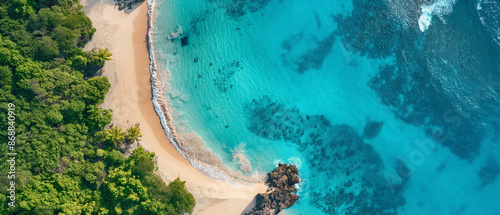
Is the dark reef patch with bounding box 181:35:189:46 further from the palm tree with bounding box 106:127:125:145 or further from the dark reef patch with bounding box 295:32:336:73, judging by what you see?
the dark reef patch with bounding box 295:32:336:73

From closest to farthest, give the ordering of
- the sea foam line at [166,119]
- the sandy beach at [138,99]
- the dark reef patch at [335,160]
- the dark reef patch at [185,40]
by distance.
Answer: the sandy beach at [138,99], the sea foam line at [166,119], the dark reef patch at [185,40], the dark reef patch at [335,160]

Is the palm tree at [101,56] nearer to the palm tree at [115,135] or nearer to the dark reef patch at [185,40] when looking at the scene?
the palm tree at [115,135]

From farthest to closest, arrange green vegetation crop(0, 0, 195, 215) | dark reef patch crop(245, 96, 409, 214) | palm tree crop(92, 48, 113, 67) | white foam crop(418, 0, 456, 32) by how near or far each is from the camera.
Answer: white foam crop(418, 0, 456, 32) → dark reef patch crop(245, 96, 409, 214) → palm tree crop(92, 48, 113, 67) → green vegetation crop(0, 0, 195, 215)

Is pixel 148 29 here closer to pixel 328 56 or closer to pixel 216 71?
pixel 216 71

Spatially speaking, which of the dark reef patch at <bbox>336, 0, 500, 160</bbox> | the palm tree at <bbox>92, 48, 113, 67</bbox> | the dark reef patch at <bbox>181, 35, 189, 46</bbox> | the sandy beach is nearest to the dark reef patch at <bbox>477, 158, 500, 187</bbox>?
the dark reef patch at <bbox>336, 0, 500, 160</bbox>

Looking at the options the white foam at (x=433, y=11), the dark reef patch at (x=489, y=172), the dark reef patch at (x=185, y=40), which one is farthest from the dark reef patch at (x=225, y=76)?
the dark reef patch at (x=489, y=172)

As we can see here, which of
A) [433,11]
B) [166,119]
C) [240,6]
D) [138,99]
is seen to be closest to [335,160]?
[166,119]

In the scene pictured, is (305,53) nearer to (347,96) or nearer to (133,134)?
(347,96)
